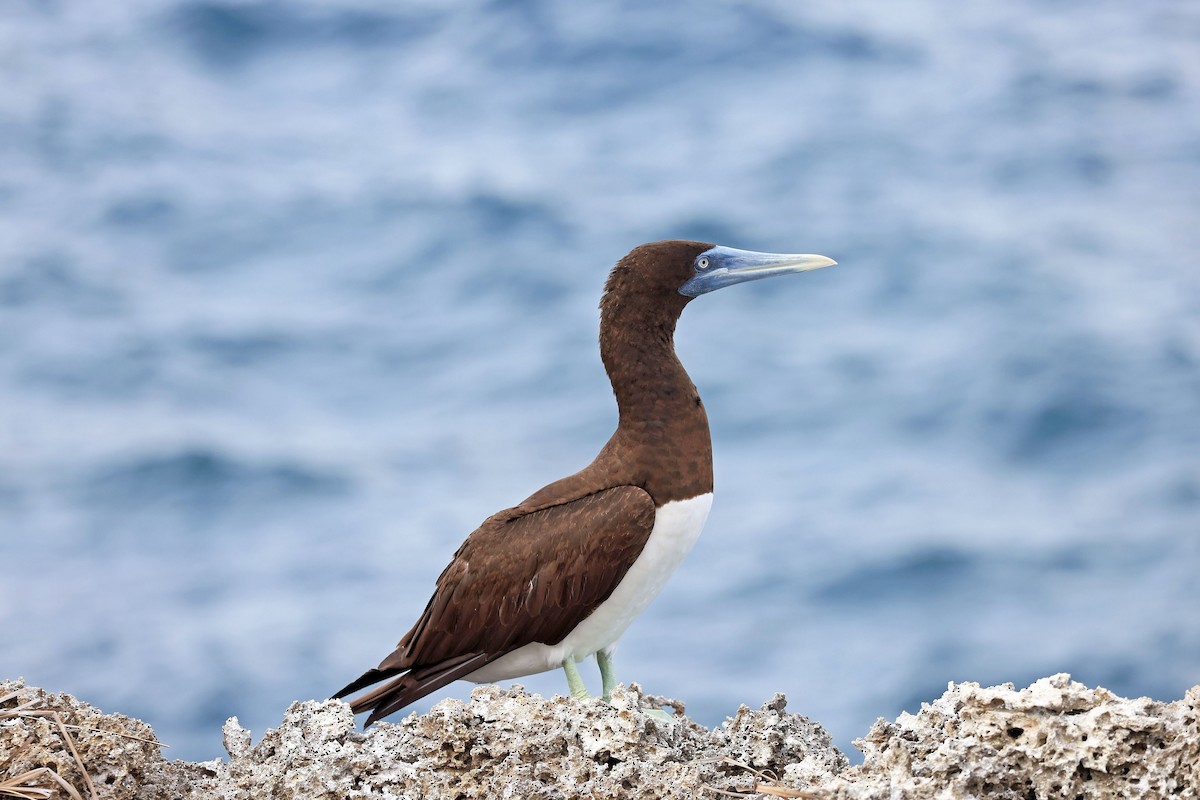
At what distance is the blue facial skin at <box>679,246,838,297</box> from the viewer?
6285 mm

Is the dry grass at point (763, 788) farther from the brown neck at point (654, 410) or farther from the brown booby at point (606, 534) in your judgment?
the brown neck at point (654, 410)

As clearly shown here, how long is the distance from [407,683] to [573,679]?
29.9 inches

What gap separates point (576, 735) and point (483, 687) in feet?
1.62

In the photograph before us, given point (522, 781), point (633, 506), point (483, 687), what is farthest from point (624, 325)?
point (522, 781)

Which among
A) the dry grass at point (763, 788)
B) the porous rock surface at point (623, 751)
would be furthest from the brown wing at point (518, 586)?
the dry grass at point (763, 788)

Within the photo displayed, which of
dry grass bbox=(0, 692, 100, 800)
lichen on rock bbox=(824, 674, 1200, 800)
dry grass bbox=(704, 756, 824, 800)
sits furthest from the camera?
dry grass bbox=(0, 692, 100, 800)

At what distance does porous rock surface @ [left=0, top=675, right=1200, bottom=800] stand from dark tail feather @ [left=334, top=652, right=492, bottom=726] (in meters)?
0.87

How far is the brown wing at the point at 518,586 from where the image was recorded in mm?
5996

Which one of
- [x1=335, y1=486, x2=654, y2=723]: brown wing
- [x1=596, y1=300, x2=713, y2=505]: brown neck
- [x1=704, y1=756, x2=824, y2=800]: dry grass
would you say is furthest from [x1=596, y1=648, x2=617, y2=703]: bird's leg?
[x1=704, y1=756, x2=824, y2=800]: dry grass

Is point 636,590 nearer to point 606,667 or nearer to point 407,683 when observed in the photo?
point 606,667

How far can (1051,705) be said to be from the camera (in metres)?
4.01

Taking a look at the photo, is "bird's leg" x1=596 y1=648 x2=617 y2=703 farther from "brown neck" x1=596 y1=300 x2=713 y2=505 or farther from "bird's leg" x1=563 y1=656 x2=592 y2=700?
"brown neck" x1=596 y1=300 x2=713 y2=505

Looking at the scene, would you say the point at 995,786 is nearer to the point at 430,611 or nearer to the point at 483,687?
Answer: the point at 483,687

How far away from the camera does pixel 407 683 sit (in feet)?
20.3
